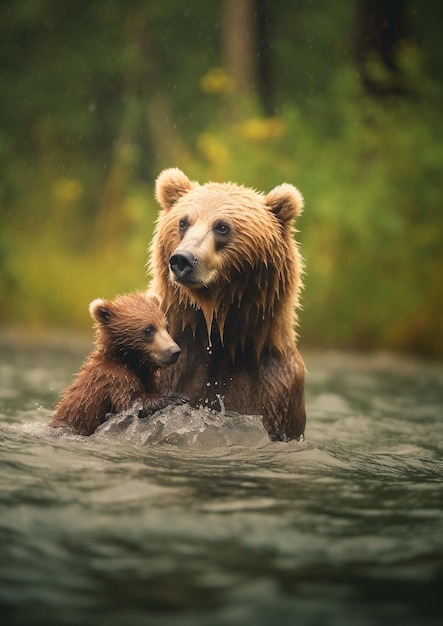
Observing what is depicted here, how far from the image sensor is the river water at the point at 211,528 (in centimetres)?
308

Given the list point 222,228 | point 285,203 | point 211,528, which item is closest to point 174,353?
point 222,228

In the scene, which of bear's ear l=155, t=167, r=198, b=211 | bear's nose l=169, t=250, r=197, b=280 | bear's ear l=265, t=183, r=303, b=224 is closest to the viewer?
bear's nose l=169, t=250, r=197, b=280

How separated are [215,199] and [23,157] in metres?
15.3

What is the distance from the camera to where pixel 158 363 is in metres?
5.54

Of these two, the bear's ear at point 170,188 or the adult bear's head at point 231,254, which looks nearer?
the adult bear's head at point 231,254

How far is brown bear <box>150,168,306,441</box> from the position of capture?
219 inches

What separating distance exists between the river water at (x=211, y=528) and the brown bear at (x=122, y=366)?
115mm

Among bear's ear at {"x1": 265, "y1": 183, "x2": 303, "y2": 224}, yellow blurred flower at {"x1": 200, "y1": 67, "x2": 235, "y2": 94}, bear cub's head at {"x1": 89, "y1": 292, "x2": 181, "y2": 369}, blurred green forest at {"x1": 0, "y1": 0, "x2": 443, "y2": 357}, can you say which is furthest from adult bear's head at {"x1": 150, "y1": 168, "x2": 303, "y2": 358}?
yellow blurred flower at {"x1": 200, "y1": 67, "x2": 235, "y2": 94}

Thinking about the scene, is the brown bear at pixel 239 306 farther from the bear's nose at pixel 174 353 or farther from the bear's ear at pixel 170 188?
the bear's nose at pixel 174 353

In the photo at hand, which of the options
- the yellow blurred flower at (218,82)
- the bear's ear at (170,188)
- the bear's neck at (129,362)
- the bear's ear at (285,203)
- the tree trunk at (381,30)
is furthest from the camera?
the tree trunk at (381,30)

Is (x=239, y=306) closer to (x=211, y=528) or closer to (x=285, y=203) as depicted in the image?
(x=285, y=203)

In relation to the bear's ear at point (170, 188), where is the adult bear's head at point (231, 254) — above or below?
below

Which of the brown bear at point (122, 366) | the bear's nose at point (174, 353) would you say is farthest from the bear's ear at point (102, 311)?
the bear's nose at point (174, 353)

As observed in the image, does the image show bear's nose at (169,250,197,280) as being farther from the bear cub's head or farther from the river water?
the river water
